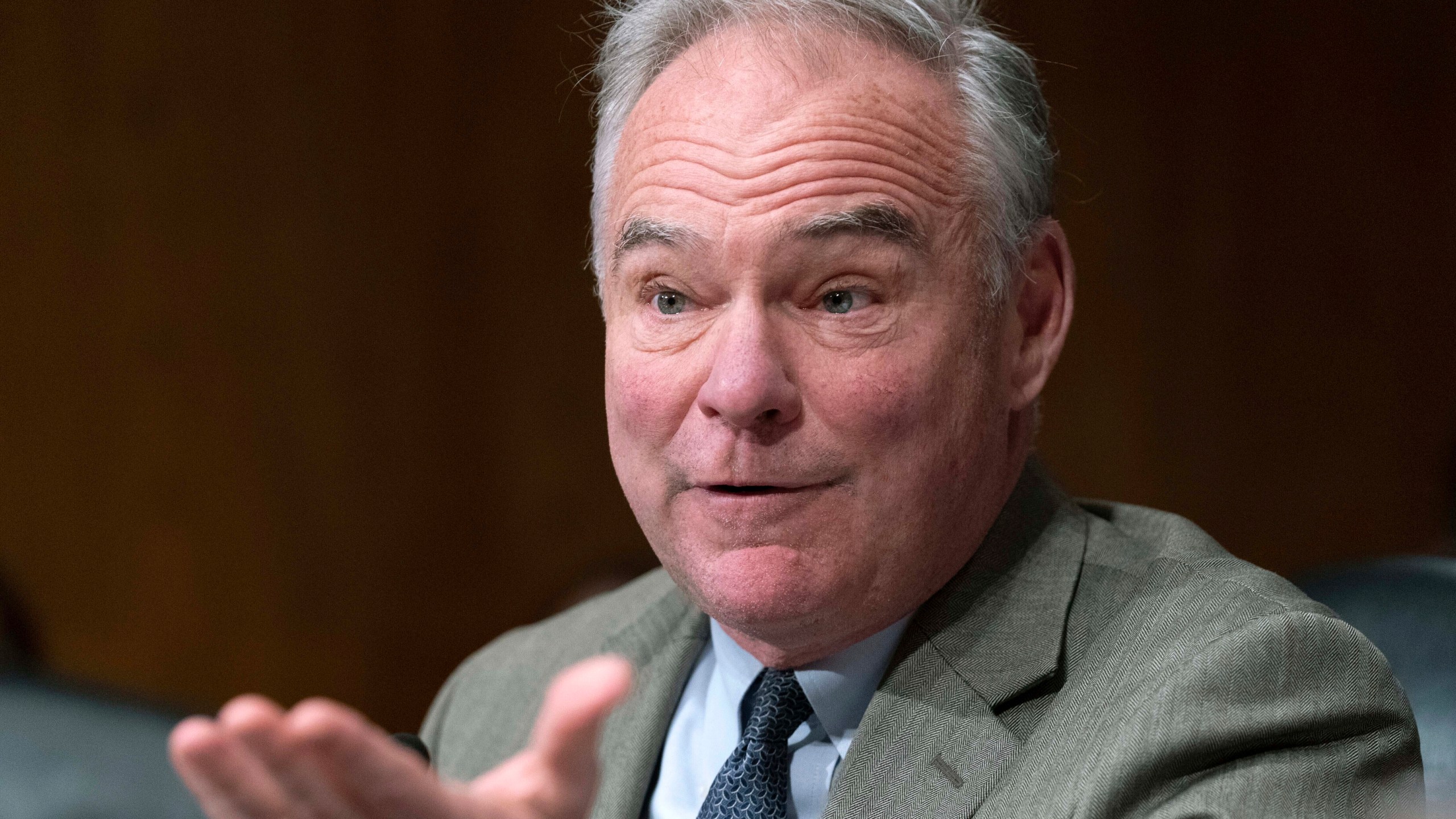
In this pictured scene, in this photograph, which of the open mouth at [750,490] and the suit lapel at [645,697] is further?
the suit lapel at [645,697]

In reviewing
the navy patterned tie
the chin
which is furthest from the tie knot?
the chin

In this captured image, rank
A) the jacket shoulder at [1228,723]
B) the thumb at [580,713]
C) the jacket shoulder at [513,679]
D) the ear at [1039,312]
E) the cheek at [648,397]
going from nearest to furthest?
1. the thumb at [580,713]
2. the jacket shoulder at [1228,723]
3. the cheek at [648,397]
4. the ear at [1039,312]
5. the jacket shoulder at [513,679]

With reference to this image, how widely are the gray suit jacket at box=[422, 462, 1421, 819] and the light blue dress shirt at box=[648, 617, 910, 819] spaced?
0.07ft

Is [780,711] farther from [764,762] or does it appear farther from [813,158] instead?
[813,158]

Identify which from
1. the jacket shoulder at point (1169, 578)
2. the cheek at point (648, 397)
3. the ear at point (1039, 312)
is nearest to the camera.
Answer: the jacket shoulder at point (1169, 578)

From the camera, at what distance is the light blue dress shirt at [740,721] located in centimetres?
147

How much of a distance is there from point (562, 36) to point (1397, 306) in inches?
95.0

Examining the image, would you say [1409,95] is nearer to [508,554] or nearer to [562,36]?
[562,36]

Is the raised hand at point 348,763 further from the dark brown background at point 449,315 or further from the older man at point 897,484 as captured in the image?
the dark brown background at point 449,315

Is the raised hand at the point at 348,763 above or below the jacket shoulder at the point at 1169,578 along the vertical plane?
above

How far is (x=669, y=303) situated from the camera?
147 centimetres

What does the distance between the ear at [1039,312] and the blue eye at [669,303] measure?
1.15 ft

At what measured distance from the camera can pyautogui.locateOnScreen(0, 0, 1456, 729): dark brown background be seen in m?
3.60

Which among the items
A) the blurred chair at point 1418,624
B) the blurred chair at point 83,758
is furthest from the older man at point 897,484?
the blurred chair at point 83,758
